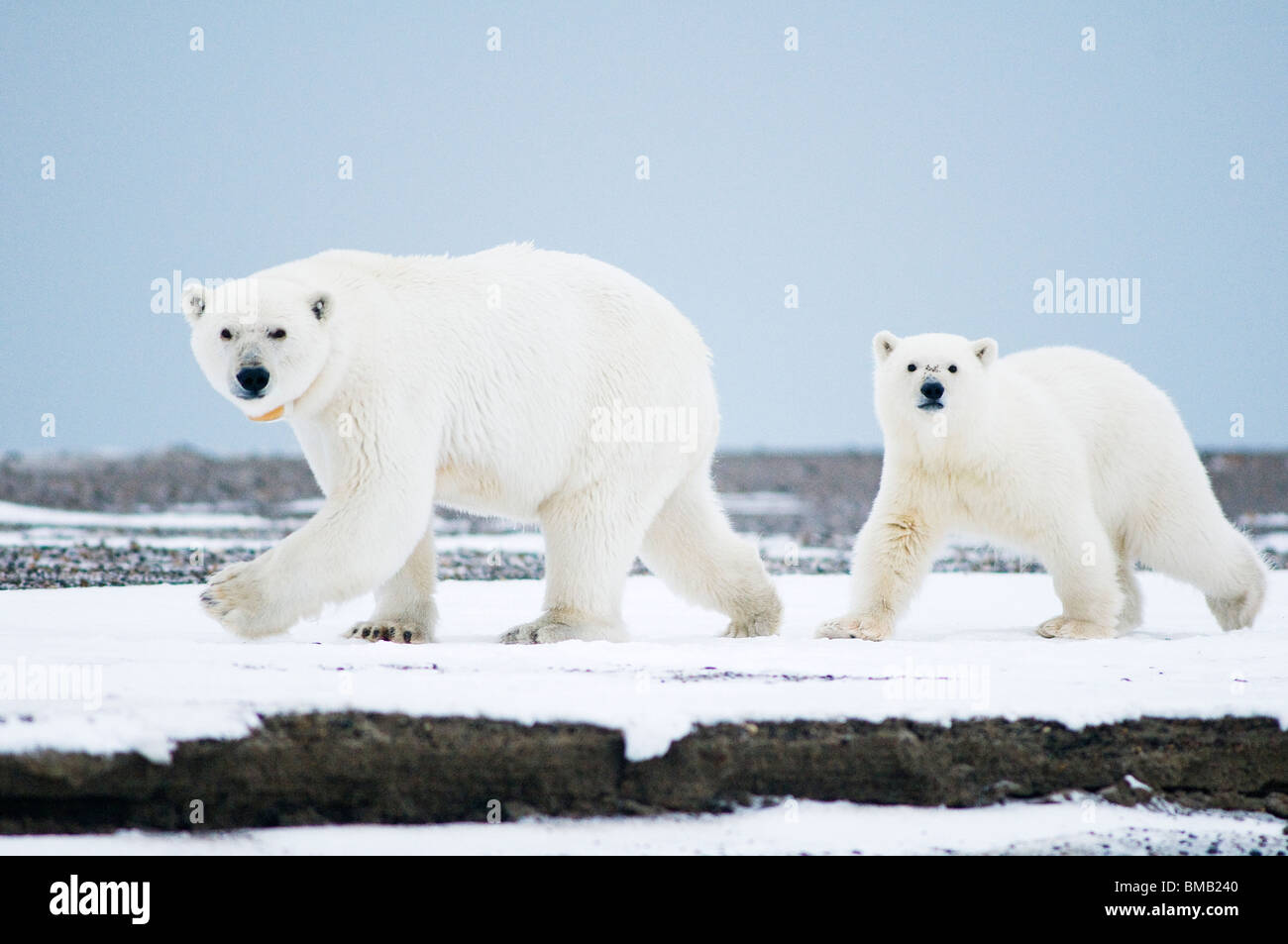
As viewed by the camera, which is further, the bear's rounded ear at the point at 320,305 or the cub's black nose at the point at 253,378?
the bear's rounded ear at the point at 320,305

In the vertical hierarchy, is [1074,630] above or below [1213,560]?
below

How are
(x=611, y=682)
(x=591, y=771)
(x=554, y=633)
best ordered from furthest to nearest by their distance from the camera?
1. (x=554, y=633)
2. (x=611, y=682)
3. (x=591, y=771)

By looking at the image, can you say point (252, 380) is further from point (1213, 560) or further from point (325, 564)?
point (1213, 560)

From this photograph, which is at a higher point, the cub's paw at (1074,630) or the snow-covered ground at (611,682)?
the snow-covered ground at (611,682)

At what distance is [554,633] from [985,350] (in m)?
2.60

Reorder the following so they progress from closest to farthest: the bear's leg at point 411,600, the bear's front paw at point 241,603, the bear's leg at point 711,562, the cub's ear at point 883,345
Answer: the bear's front paw at point 241,603 → the bear's leg at point 411,600 → the bear's leg at point 711,562 → the cub's ear at point 883,345

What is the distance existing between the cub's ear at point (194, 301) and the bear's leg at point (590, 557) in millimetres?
1714

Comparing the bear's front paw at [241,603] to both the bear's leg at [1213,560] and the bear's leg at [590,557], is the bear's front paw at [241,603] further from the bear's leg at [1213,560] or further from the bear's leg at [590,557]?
the bear's leg at [1213,560]

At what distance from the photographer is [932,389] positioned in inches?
240

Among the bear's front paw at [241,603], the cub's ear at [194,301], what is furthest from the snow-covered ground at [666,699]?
the cub's ear at [194,301]

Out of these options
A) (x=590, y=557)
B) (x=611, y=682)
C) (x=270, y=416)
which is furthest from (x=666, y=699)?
(x=270, y=416)

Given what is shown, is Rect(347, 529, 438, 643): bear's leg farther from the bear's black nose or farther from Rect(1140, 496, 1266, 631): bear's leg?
Rect(1140, 496, 1266, 631): bear's leg

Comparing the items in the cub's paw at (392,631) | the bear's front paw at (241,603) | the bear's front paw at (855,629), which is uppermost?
the bear's front paw at (241,603)

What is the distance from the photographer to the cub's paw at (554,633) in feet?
18.1
